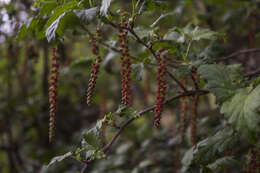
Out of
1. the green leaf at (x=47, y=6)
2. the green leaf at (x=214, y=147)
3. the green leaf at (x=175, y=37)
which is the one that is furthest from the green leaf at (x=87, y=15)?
the green leaf at (x=214, y=147)

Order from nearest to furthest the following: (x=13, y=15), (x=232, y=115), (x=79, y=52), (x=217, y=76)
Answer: (x=232, y=115)
(x=217, y=76)
(x=13, y=15)
(x=79, y=52)

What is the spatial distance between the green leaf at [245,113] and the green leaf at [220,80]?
0.04m

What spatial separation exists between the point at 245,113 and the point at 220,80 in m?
0.19

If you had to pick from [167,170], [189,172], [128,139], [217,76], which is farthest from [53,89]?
[128,139]

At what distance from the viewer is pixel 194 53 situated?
1.54 meters

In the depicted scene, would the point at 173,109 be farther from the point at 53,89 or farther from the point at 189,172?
the point at 53,89

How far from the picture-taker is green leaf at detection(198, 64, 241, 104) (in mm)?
1040

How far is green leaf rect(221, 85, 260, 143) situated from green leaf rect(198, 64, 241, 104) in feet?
0.12

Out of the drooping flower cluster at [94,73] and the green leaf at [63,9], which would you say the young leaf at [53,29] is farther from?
the drooping flower cluster at [94,73]

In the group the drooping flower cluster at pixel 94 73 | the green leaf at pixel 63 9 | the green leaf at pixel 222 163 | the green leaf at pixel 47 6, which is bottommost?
the green leaf at pixel 222 163

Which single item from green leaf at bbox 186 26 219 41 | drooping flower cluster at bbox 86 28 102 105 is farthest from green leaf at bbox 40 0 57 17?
green leaf at bbox 186 26 219 41

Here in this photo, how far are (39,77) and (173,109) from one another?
2040mm

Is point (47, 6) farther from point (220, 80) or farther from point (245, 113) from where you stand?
point (245, 113)

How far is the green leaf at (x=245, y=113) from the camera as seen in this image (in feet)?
3.02
